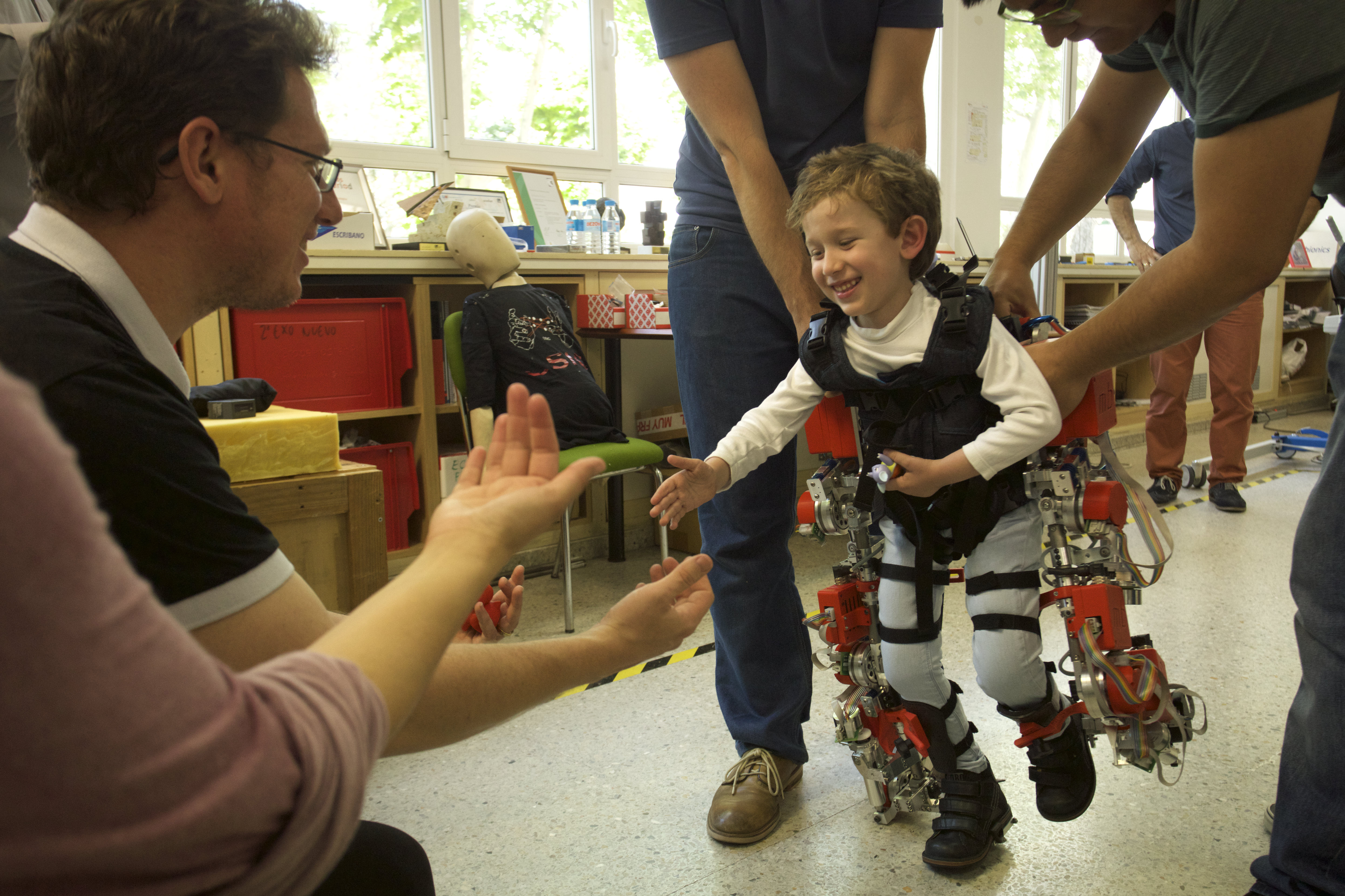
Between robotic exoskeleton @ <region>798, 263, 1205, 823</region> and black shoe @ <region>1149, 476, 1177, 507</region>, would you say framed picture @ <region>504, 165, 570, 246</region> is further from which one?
black shoe @ <region>1149, 476, 1177, 507</region>

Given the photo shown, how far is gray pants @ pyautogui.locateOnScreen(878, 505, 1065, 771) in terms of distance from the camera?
137 centimetres

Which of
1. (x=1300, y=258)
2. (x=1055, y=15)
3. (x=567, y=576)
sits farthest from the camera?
(x=1300, y=258)

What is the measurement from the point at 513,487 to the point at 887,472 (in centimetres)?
82

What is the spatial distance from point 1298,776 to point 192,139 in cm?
143

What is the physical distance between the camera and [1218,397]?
403cm

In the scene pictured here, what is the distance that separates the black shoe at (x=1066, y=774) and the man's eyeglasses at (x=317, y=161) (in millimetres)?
1271

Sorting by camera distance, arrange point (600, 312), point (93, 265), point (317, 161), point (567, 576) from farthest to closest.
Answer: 1. point (600, 312)
2. point (567, 576)
3. point (317, 161)
4. point (93, 265)

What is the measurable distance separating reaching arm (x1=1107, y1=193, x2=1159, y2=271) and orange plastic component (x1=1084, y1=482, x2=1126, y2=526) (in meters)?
3.31

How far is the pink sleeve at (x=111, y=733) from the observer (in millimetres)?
343

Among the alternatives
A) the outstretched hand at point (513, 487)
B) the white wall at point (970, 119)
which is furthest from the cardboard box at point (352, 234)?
the white wall at point (970, 119)

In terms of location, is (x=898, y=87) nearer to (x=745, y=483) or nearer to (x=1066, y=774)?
(x=745, y=483)

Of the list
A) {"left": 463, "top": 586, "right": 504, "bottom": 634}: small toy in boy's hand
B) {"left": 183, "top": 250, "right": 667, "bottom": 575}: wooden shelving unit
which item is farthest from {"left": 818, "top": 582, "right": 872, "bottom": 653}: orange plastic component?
{"left": 183, "top": 250, "right": 667, "bottom": 575}: wooden shelving unit

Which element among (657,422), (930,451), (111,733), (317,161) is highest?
(317,161)

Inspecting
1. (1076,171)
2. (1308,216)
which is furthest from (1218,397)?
(1076,171)
